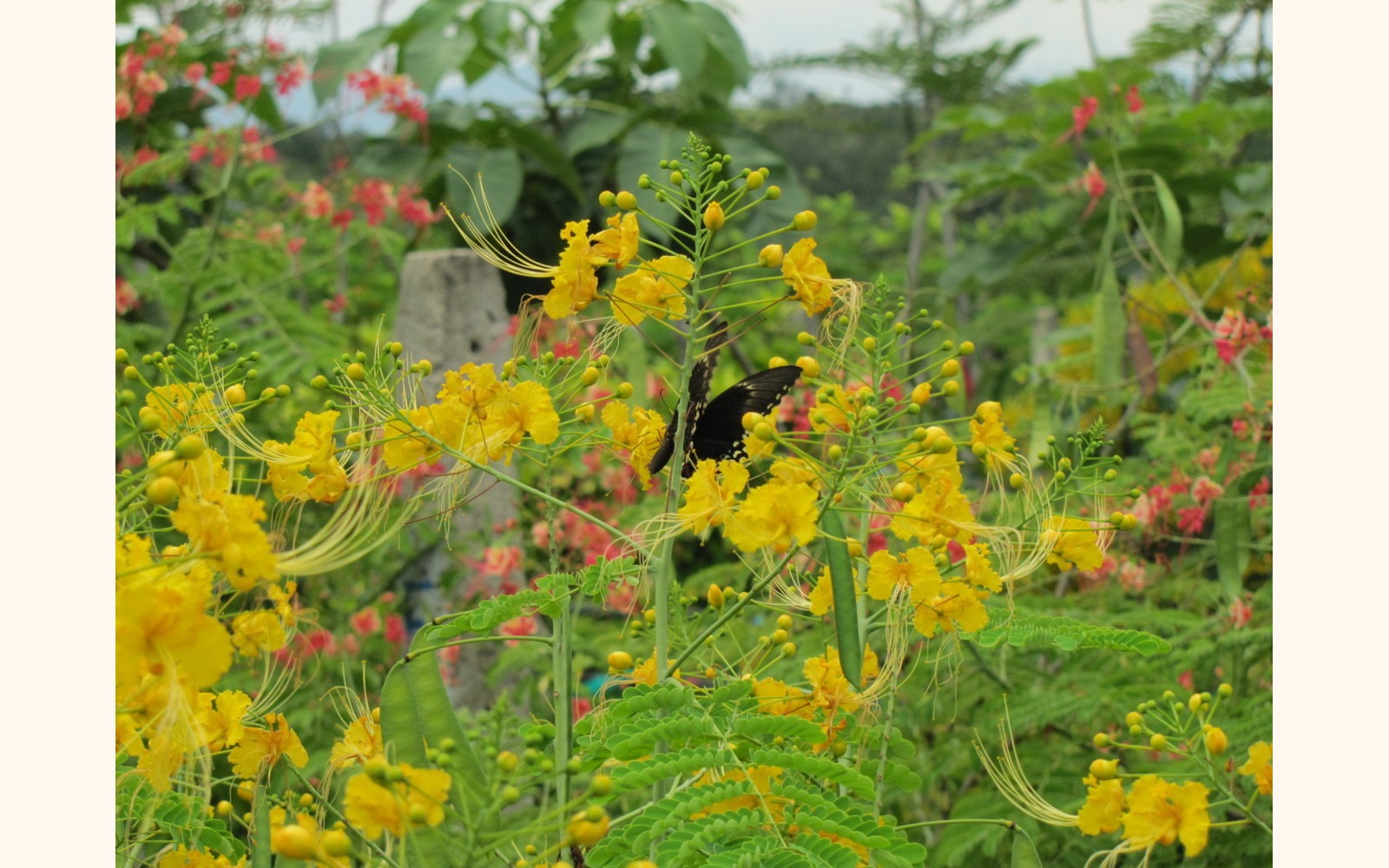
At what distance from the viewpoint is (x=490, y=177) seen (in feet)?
12.2

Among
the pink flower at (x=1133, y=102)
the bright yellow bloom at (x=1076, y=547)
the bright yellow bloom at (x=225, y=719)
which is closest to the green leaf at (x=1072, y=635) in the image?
the bright yellow bloom at (x=1076, y=547)

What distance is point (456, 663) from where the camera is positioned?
3.03m

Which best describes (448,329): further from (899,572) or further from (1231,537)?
(899,572)

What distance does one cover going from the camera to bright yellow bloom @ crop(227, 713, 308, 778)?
3.23 feet

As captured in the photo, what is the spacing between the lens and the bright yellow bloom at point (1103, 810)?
1.06m

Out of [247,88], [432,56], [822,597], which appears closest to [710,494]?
[822,597]

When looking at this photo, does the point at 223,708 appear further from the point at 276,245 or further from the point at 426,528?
the point at 276,245

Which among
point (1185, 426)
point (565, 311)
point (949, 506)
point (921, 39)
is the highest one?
point (921, 39)

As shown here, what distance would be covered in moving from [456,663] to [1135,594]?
166 cm

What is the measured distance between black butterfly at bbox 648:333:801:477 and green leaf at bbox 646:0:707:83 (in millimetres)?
2986

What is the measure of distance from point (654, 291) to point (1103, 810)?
2.03 feet

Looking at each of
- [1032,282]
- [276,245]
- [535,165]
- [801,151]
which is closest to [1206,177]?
[1032,282]

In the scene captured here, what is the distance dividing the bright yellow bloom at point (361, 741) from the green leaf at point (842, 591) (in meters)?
0.42

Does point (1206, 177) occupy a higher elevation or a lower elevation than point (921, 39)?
lower
